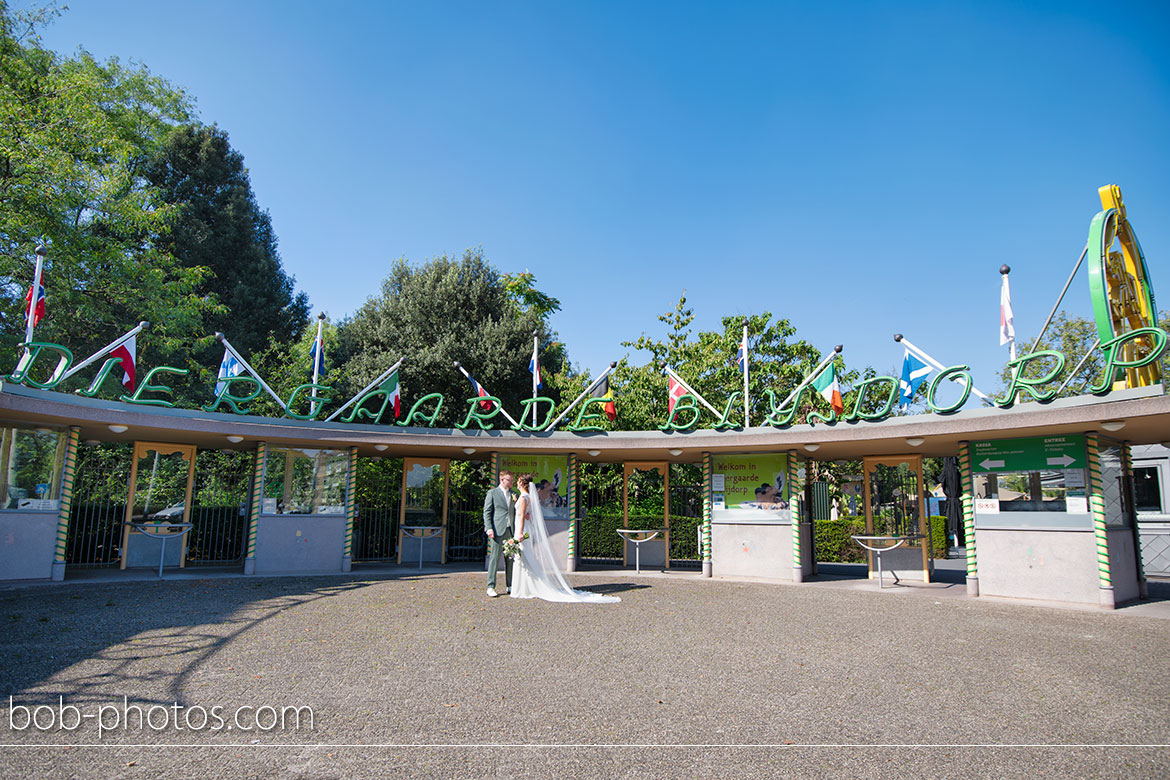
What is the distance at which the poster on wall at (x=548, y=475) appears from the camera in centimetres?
1471

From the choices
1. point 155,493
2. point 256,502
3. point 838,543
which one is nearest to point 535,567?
point 256,502

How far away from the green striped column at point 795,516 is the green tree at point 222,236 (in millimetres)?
21447

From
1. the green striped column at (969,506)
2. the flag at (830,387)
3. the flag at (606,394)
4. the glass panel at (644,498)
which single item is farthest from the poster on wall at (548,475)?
the green striped column at (969,506)

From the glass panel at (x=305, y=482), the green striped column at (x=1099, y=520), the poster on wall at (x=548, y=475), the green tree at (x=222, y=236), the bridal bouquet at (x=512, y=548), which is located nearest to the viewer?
the green striped column at (x=1099, y=520)

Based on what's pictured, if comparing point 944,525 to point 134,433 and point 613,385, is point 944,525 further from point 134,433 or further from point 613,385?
point 134,433

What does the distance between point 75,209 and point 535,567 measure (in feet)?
58.4

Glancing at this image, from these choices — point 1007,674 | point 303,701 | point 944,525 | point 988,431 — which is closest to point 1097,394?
point 988,431

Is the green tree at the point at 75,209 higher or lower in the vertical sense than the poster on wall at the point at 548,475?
higher

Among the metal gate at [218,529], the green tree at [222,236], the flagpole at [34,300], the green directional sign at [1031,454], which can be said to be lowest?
the metal gate at [218,529]

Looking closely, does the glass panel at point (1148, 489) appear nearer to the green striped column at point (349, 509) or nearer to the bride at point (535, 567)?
the bride at point (535, 567)

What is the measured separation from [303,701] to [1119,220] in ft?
47.7

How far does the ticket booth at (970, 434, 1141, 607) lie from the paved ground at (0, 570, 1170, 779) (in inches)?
30.7

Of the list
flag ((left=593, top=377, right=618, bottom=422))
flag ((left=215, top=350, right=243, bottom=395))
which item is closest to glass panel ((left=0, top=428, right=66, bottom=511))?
flag ((left=215, top=350, right=243, bottom=395))

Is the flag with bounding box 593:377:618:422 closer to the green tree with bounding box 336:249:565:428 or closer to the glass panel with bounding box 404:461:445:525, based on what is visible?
the glass panel with bounding box 404:461:445:525
